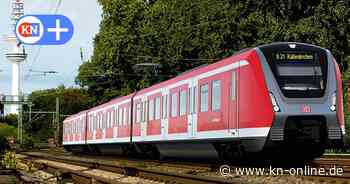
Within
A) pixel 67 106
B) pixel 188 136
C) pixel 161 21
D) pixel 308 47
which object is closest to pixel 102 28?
pixel 161 21

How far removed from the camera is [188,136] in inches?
782

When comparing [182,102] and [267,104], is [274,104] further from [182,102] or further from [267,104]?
[182,102]

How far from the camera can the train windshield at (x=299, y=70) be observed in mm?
15438

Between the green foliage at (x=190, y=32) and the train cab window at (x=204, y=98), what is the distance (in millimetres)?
21787

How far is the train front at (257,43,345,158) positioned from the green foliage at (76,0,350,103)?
23.9 meters

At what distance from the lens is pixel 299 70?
1569cm

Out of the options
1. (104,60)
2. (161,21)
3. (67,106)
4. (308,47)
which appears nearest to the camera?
(308,47)

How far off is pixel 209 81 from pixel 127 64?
34593 mm

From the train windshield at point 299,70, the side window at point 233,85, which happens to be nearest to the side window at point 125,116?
the side window at point 233,85

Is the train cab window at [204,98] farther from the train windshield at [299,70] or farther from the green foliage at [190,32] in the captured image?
the green foliage at [190,32]

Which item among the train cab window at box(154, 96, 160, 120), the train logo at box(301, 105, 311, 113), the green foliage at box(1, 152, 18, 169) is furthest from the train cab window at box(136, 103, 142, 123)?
the train logo at box(301, 105, 311, 113)

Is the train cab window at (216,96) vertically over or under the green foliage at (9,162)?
over

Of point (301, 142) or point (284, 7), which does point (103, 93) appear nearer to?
point (284, 7)

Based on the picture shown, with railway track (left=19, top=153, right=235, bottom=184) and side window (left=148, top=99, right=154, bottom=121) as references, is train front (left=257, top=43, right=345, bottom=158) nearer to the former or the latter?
railway track (left=19, top=153, right=235, bottom=184)
